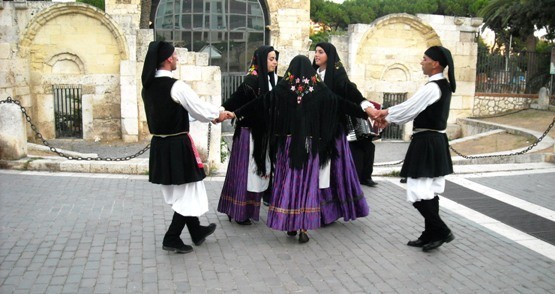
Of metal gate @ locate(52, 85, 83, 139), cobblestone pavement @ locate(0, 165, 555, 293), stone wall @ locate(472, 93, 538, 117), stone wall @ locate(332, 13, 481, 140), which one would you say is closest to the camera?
cobblestone pavement @ locate(0, 165, 555, 293)

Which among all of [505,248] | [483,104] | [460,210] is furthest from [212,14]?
[505,248]

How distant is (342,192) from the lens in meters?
6.22

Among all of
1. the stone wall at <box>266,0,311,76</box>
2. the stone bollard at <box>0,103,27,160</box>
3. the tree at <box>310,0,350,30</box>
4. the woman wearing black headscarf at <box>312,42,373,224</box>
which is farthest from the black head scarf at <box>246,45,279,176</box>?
the tree at <box>310,0,350,30</box>

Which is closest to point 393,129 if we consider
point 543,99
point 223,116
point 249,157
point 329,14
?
point 543,99

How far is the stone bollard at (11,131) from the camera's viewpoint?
890 centimetres

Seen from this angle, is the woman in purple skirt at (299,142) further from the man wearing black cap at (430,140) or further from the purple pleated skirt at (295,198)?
the man wearing black cap at (430,140)

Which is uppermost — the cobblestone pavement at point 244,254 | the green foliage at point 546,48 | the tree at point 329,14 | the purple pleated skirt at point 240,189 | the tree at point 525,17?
the tree at point 329,14

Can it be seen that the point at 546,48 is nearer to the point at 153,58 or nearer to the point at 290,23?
the point at 290,23

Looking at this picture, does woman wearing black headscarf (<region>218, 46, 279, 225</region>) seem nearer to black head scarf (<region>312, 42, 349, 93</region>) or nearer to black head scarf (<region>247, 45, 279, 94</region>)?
black head scarf (<region>247, 45, 279, 94</region>)

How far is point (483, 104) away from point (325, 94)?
1433 centimetres

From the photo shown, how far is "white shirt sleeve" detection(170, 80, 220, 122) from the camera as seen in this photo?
205 inches

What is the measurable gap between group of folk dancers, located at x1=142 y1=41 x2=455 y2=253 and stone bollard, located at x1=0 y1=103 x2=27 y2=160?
14.6 feet

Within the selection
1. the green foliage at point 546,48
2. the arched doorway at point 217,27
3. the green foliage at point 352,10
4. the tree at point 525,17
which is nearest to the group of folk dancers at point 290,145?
the tree at point 525,17

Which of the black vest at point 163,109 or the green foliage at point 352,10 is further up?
the green foliage at point 352,10
